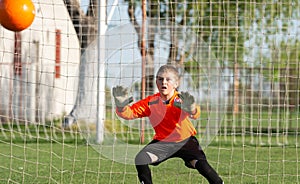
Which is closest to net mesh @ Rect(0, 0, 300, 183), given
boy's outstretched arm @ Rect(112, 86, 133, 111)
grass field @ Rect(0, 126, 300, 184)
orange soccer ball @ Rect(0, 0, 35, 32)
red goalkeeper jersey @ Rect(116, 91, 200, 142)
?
grass field @ Rect(0, 126, 300, 184)

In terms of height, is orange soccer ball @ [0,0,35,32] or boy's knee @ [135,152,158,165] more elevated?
orange soccer ball @ [0,0,35,32]

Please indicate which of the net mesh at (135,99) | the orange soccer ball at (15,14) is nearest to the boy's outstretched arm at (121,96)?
the orange soccer ball at (15,14)

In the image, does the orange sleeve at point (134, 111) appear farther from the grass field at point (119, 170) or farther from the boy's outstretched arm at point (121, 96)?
the grass field at point (119, 170)

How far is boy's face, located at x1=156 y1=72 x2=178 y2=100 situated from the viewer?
568 cm

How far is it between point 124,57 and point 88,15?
6.55 metres

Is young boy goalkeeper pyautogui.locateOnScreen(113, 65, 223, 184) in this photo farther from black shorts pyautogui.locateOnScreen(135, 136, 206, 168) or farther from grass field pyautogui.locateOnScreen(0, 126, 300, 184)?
grass field pyautogui.locateOnScreen(0, 126, 300, 184)

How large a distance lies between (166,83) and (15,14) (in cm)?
155

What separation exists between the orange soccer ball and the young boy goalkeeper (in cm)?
116

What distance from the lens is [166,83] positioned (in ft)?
18.7

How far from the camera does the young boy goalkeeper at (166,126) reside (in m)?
5.56

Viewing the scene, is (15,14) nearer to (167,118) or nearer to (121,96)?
(121,96)

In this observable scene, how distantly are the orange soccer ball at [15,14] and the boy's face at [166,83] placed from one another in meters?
1.38

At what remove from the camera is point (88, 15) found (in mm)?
13727

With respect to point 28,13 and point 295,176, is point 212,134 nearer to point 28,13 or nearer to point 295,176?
point 295,176
